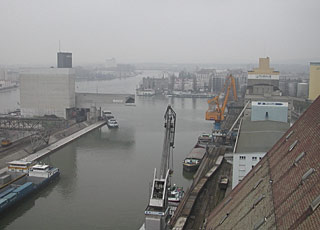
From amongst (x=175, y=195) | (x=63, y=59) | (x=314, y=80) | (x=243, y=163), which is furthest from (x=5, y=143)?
(x=63, y=59)

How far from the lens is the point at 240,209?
2.12m

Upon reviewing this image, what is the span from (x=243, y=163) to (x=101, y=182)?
198 centimetres

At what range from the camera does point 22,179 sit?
199 inches

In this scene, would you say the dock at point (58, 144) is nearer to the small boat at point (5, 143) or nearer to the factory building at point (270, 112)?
the small boat at point (5, 143)

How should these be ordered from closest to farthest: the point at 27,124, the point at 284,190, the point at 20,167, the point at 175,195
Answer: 1. the point at 284,190
2. the point at 175,195
3. the point at 20,167
4. the point at 27,124

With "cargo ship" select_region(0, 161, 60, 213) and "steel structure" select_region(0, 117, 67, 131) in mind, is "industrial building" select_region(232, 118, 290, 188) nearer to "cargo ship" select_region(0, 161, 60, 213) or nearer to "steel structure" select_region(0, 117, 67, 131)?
"cargo ship" select_region(0, 161, 60, 213)

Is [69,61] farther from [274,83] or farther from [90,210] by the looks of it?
[90,210]

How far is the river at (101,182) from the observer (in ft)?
13.3

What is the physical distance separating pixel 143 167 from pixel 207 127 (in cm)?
435

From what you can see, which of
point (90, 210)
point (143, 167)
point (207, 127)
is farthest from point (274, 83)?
point (90, 210)

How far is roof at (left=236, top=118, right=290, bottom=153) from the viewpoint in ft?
15.4

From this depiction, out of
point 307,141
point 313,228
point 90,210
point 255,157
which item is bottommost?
point 90,210

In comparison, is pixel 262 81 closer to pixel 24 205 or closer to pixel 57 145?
pixel 57 145

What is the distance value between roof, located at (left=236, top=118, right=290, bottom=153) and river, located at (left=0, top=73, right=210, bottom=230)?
1.06 metres
